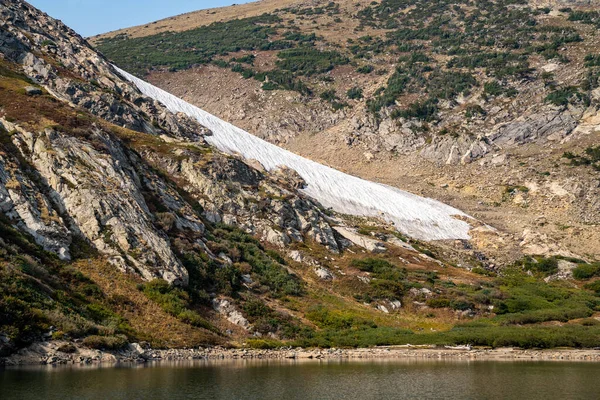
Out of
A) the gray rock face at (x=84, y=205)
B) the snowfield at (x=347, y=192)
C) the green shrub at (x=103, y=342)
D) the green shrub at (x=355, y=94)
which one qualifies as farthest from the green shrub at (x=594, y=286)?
the green shrub at (x=355, y=94)

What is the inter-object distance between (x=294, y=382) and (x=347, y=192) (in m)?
58.8

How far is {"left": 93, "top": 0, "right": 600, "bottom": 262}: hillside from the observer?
94938 millimetres

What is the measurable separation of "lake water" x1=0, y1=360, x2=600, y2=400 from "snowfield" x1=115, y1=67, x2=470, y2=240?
45.9 metres

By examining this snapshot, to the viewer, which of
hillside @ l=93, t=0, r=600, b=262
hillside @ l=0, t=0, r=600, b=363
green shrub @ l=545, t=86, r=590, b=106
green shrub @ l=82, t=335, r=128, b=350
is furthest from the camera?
green shrub @ l=545, t=86, r=590, b=106

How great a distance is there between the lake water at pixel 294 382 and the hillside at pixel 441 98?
1775 inches

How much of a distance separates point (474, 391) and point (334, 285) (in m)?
28.7

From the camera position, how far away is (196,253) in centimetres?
4869

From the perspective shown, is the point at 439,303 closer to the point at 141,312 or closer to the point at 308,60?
the point at 141,312

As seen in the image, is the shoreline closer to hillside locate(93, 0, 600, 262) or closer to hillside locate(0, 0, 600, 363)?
hillside locate(0, 0, 600, 363)

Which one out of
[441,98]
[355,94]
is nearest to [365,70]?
[355,94]

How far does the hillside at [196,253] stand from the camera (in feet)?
124

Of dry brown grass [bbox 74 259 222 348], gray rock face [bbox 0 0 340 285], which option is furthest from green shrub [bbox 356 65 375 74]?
dry brown grass [bbox 74 259 222 348]

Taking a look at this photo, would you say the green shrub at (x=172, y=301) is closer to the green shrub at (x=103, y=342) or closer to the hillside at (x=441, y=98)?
the green shrub at (x=103, y=342)

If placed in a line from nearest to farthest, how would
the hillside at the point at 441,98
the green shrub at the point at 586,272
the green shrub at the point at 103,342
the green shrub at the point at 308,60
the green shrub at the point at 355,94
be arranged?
the green shrub at the point at 103,342, the green shrub at the point at 586,272, the hillside at the point at 441,98, the green shrub at the point at 355,94, the green shrub at the point at 308,60
